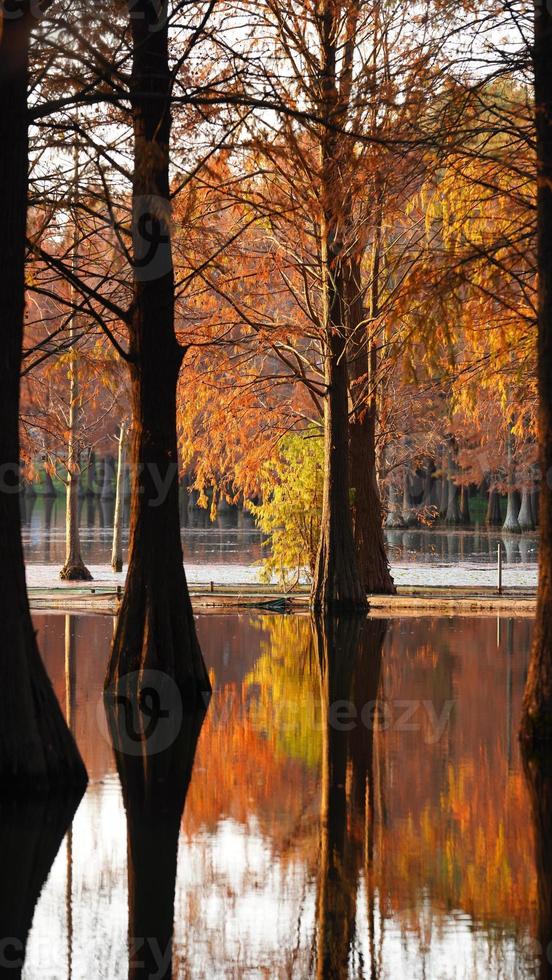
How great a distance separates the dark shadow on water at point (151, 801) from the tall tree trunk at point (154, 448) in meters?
0.45

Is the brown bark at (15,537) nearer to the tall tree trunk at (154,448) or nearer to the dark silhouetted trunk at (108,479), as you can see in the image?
the tall tree trunk at (154,448)

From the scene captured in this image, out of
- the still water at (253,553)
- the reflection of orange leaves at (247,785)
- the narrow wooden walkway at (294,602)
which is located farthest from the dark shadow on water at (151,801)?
the still water at (253,553)

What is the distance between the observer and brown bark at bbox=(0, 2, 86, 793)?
10.3 meters

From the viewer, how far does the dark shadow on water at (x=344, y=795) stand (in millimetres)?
6945

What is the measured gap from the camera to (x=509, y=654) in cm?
1908

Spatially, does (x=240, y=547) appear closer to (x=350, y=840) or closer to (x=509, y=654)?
(x=509, y=654)

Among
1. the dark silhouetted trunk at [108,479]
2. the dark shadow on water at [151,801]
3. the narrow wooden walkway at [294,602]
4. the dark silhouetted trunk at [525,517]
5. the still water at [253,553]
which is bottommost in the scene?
the dark shadow on water at [151,801]

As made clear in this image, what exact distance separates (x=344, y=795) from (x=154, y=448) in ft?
20.1

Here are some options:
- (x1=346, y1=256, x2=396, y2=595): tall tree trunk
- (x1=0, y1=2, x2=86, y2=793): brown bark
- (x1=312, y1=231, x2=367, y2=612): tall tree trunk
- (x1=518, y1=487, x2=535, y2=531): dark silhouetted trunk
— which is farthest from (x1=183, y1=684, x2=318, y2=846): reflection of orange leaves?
(x1=518, y1=487, x2=535, y2=531): dark silhouetted trunk

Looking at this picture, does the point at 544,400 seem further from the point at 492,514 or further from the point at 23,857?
the point at 492,514

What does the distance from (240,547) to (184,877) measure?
47476 mm

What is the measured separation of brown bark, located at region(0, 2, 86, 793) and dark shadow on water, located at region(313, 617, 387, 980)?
205 centimetres

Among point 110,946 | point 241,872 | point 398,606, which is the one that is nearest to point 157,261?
point 241,872

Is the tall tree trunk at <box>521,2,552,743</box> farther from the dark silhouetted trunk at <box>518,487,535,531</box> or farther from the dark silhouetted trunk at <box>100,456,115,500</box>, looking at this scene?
the dark silhouetted trunk at <box>100,456,115,500</box>
